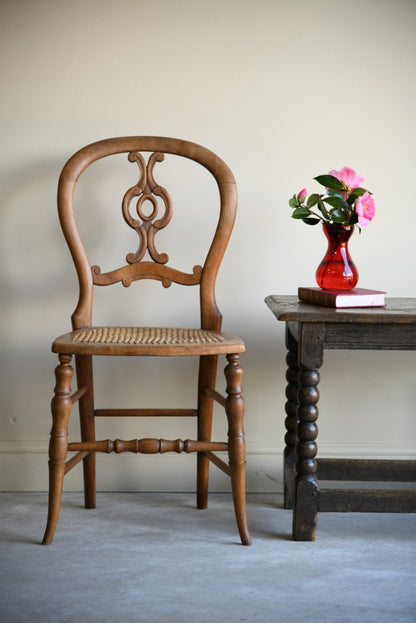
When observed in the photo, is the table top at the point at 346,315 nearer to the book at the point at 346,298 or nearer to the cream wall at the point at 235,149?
the book at the point at 346,298

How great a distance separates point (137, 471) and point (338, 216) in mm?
960

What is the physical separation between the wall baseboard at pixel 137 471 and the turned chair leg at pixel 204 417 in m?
0.17

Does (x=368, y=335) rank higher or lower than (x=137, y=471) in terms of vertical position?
higher

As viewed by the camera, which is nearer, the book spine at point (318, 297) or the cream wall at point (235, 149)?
the book spine at point (318, 297)

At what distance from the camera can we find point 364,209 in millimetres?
1623

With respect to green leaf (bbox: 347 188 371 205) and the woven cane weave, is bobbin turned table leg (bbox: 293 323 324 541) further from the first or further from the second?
green leaf (bbox: 347 188 371 205)

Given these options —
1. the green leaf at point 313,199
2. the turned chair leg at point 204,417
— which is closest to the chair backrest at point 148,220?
the turned chair leg at point 204,417

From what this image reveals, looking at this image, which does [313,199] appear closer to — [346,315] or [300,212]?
[300,212]

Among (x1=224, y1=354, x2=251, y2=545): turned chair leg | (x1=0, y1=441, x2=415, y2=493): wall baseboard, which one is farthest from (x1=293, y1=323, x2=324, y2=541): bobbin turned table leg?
(x1=0, y1=441, x2=415, y2=493): wall baseboard

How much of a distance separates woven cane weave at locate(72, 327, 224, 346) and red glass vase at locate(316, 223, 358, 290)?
318 mm

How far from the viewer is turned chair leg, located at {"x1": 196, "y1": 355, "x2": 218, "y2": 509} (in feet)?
5.91

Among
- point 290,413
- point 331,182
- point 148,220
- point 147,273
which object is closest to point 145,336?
point 147,273

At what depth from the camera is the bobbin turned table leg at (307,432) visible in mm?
1545

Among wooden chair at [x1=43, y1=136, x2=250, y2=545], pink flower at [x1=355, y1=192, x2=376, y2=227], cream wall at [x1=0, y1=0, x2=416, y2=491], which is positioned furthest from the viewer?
cream wall at [x1=0, y1=0, x2=416, y2=491]
